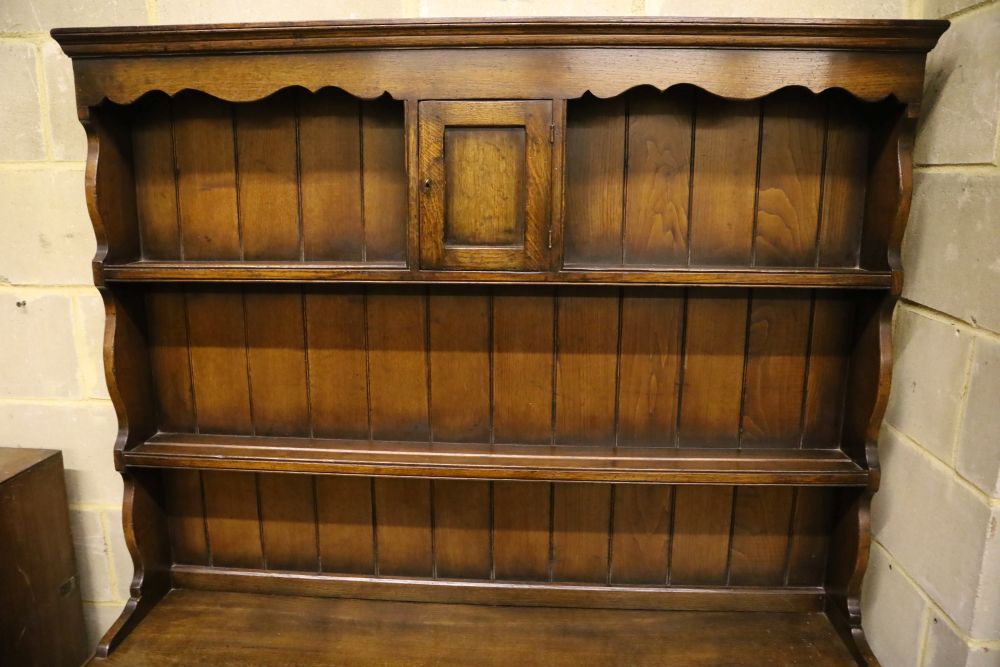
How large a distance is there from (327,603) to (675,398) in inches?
36.9

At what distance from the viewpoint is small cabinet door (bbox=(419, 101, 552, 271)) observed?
48.9 inches

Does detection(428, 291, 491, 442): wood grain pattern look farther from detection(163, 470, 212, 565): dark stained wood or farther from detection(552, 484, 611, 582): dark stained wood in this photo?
detection(163, 470, 212, 565): dark stained wood

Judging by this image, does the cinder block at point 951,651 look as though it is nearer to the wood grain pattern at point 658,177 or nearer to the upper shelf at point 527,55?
the wood grain pattern at point 658,177

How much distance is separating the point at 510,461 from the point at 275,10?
109 centimetres

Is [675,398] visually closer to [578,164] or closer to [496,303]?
[496,303]

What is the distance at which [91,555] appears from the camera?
1.73 m

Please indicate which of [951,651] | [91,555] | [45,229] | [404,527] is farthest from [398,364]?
[951,651]

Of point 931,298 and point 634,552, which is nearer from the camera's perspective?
point 931,298

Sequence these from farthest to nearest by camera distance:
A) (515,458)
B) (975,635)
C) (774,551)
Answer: (774,551) → (515,458) → (975,635)

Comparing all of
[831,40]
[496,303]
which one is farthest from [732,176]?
[496,303]

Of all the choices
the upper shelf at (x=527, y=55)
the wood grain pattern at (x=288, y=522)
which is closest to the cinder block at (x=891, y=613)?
the upper shelf at (x=527, y=55)

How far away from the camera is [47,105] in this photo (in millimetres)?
1512

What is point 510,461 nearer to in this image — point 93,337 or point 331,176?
point 331,176

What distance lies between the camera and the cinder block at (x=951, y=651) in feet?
3.87
